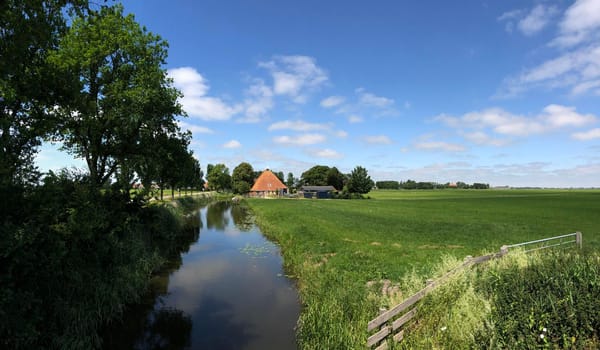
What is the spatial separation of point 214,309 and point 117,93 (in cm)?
1517

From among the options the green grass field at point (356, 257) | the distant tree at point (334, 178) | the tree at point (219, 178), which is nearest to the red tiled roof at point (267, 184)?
the tree at point (219, 178)

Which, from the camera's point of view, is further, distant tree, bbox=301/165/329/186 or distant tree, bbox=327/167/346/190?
distant tree, bbox=327/167/346/190

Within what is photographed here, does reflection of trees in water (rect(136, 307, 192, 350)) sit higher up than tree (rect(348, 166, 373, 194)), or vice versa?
tree (rect(348, 166, 373, 194))

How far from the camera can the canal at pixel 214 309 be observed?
8.75 metres

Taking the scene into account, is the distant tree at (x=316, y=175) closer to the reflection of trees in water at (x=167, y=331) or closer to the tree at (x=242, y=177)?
the tree at (x=242, y=177)

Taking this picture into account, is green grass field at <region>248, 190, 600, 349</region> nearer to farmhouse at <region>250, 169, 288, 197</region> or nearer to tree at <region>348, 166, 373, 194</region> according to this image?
farmhouse at <region>250, 169, 288, 197</region>

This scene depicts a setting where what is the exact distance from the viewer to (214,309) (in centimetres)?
1100

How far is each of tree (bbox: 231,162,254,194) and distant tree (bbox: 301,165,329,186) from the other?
25.4 m

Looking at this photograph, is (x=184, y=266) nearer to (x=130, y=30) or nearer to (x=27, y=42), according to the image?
(x=27, y=42)

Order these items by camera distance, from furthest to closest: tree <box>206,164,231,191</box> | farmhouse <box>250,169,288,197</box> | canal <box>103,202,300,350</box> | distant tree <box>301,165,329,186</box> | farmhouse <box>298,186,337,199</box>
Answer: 1. distant tree <box>301,165,329,186</box>
2. tree <box>206,164,231,191</box>
3. farmhouse <box>298,186,337,199</box>
4. farmhouse <box>250,169,288,197</box>
5. canal <box>103,202,300,350</box>

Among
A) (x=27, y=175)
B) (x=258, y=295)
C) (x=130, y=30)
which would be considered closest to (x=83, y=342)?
(x=27, y=175)

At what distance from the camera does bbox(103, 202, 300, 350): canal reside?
8750mm

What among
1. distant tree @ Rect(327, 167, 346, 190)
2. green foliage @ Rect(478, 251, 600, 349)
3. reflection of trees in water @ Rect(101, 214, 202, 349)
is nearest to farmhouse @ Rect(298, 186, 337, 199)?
distant tree @ Rect(327, 167, 346, 190)

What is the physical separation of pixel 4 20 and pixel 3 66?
1674 mm
